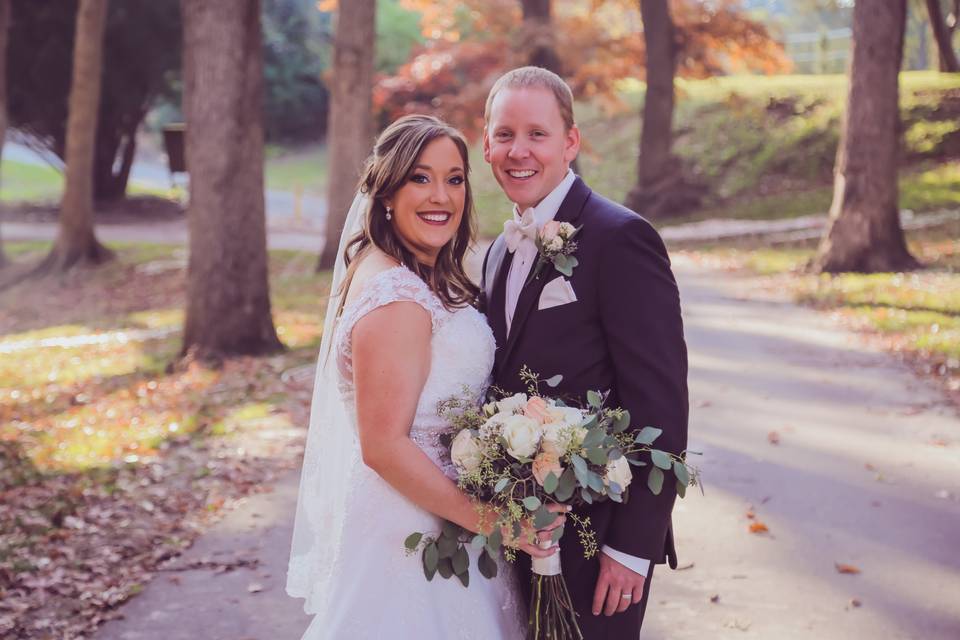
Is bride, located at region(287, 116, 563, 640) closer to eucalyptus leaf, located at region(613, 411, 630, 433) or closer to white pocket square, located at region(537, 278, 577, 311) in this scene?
white pocket square, located at region(537, 278, 577, 311)

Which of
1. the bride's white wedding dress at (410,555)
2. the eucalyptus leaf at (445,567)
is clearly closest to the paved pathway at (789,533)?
the bride's white wedding dress at (410,555)

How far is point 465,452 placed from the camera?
2852mm

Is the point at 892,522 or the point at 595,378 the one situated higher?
the point at 595,378

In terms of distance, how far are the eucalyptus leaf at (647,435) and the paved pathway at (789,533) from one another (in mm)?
2306

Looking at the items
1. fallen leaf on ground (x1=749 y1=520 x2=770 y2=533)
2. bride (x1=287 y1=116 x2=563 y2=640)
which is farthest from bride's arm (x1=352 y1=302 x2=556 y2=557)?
fallen leaf on ground (x1=749 y1=520 x2=770 y2=533)

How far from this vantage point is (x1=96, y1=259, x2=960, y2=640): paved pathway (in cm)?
500

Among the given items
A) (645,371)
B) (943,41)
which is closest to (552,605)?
(645,371)

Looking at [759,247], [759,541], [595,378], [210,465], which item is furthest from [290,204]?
[595,378]

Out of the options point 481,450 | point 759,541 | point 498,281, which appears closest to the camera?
point 481,450

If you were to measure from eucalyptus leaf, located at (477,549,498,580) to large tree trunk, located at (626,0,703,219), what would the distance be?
805 inches

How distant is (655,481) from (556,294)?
655 mm

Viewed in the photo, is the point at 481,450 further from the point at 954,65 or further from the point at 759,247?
the point at 954,65

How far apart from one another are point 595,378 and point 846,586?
116 inches

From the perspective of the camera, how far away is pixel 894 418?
798 cm
